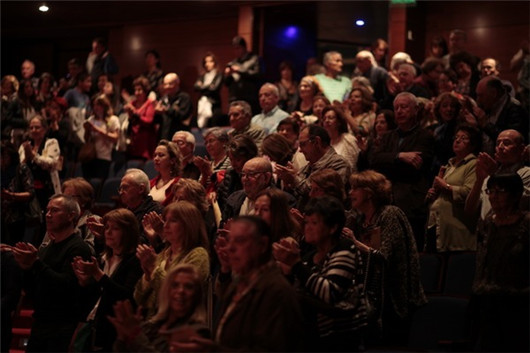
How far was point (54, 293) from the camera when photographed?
4566 mm

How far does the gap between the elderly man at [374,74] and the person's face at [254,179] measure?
3393 millimetres

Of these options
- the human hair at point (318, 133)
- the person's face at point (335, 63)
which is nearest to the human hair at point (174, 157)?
the human hair at point (318, 133)

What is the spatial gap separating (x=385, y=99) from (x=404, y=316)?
3.54 m

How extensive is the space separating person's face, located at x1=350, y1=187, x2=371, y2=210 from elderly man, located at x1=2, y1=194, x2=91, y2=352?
141 cm

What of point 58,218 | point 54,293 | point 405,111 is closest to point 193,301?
point 54,293

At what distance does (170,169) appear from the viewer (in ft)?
20.3

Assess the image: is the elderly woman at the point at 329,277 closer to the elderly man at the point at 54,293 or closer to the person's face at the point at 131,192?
the elderly man at the point at 54,293

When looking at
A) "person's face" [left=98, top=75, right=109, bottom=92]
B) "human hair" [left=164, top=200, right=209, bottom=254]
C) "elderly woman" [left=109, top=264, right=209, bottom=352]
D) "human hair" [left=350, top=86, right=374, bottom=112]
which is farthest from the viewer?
"person's face" [left=98, top=75, right=109, bottom=92]

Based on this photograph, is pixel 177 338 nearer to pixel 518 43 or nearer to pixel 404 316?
pixel 404 316

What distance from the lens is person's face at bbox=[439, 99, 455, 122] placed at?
642cm

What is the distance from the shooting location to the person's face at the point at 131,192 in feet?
18.0

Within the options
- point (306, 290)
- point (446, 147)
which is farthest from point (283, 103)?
point (306, 290)

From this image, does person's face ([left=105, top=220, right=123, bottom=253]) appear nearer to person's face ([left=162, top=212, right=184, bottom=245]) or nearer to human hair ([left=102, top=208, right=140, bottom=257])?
human hair ([left=102, top=208, right=140, bottom=257])

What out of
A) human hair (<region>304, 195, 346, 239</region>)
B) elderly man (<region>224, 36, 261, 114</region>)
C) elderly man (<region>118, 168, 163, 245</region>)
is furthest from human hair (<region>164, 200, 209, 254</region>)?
elderly man (<region>224, 36, 261, 114</region>)
